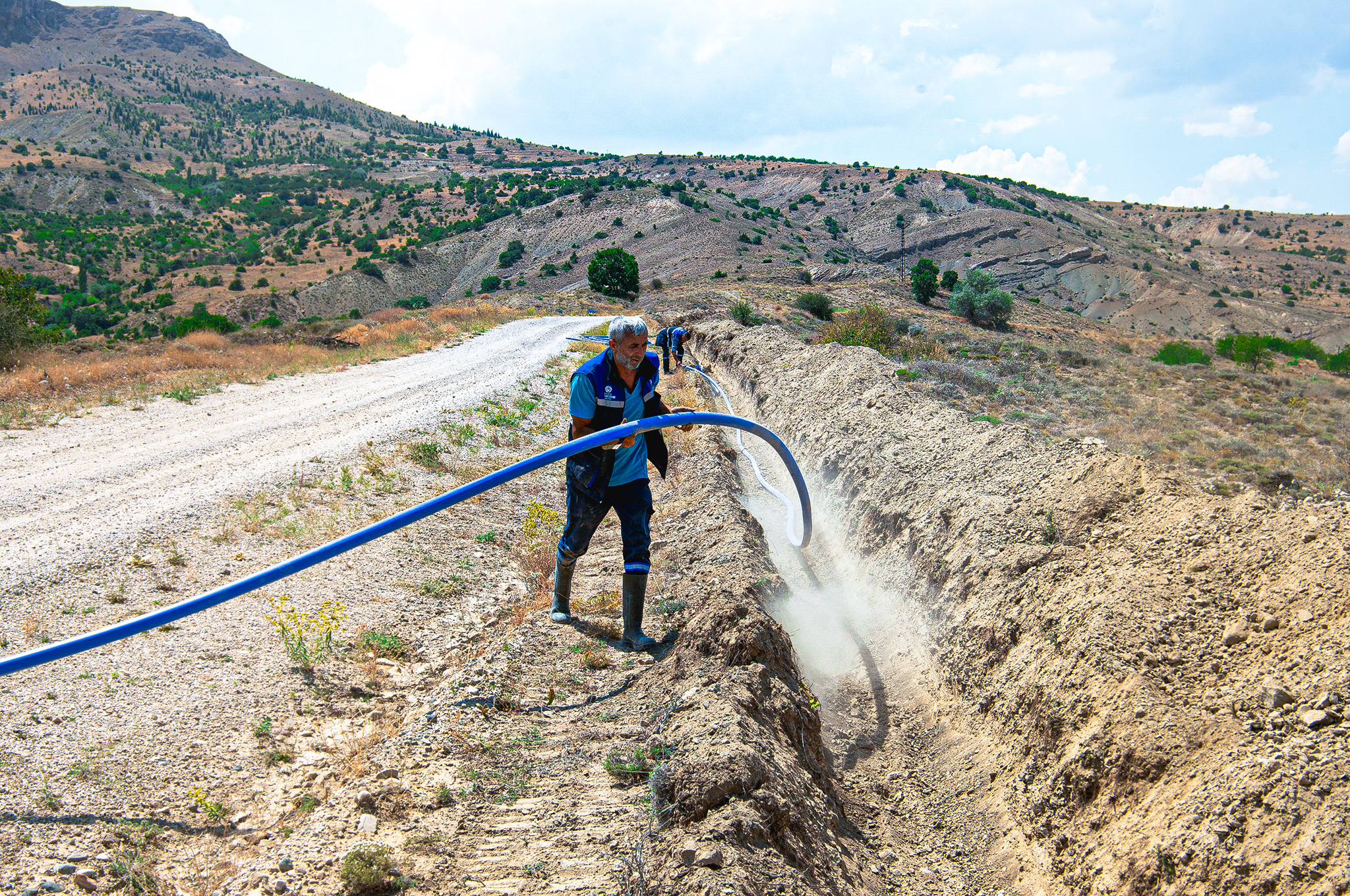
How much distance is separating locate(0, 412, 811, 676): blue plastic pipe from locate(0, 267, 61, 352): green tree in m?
17.3

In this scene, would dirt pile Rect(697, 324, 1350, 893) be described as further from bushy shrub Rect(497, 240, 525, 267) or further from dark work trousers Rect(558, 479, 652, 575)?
bushy shrub Rect(497, 240, 525, 267)

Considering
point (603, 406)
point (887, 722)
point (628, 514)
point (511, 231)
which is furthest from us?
point (511, 231)

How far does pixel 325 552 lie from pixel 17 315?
63.3ft

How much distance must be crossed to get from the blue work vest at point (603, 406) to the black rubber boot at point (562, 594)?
0.89 meters

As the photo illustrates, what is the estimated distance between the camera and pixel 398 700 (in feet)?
17.1

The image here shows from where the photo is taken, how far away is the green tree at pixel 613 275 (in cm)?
5722

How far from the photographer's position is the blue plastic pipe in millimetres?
4004

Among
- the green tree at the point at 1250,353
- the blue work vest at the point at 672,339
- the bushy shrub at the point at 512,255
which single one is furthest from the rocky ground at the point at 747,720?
the bushy shrub at the point at 512,255

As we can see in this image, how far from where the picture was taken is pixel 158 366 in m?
18.0

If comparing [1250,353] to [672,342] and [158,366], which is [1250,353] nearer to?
[672,342]

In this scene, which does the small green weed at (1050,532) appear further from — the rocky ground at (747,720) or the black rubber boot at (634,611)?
the black rubber boot at (634,611)

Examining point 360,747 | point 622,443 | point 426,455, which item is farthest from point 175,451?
point 622,443

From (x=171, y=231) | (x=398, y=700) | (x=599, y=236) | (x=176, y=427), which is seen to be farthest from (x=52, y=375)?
(x=171, y=231)

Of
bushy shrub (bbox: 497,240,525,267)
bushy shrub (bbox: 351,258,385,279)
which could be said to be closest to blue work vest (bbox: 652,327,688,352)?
bushy shrub (bbox: 351,258,385,279)
